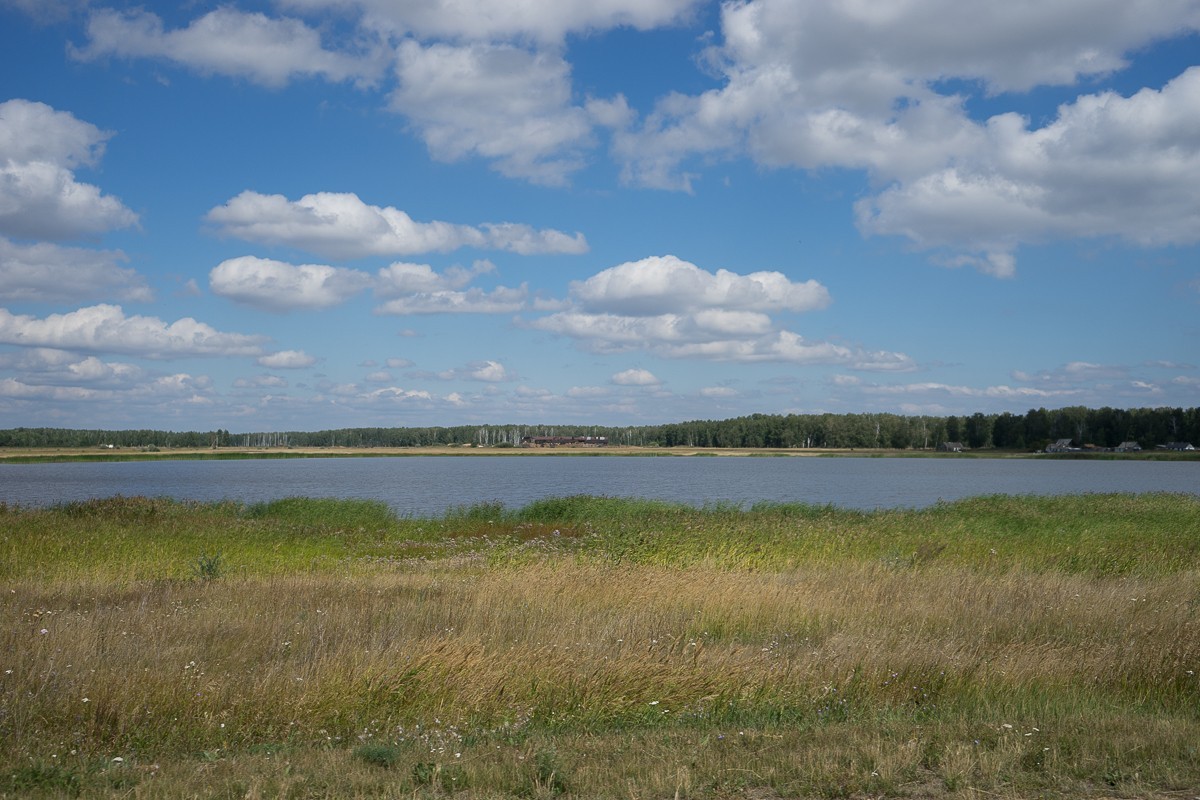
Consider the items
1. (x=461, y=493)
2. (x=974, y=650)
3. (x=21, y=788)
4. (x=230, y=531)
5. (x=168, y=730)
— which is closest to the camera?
(x=21, y=788)

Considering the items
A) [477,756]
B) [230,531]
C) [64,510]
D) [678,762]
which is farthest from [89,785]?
[64,510]

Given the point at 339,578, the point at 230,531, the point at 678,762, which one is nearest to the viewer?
the point at 678,762

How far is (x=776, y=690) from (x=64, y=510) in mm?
29290

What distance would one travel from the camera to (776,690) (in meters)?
8.63

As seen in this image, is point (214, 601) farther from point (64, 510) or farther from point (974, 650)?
point (64, 510)

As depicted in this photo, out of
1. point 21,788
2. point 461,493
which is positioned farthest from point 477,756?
point 461,493

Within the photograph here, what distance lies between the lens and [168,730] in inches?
287

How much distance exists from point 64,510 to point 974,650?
99.2ft

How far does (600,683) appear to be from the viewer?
8547 mm

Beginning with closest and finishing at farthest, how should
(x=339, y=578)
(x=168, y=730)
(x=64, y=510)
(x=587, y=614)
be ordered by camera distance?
1. (x=168, y=730)
2. (x=587, y=614)
3. (x=339, y=578)
4. (x=64, y=510)

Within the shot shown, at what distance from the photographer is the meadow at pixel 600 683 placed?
616 cm

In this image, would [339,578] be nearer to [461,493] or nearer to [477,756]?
[477,756]

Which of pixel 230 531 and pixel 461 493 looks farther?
pixel 461 493

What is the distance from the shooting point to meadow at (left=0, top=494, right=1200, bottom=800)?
6.16m
